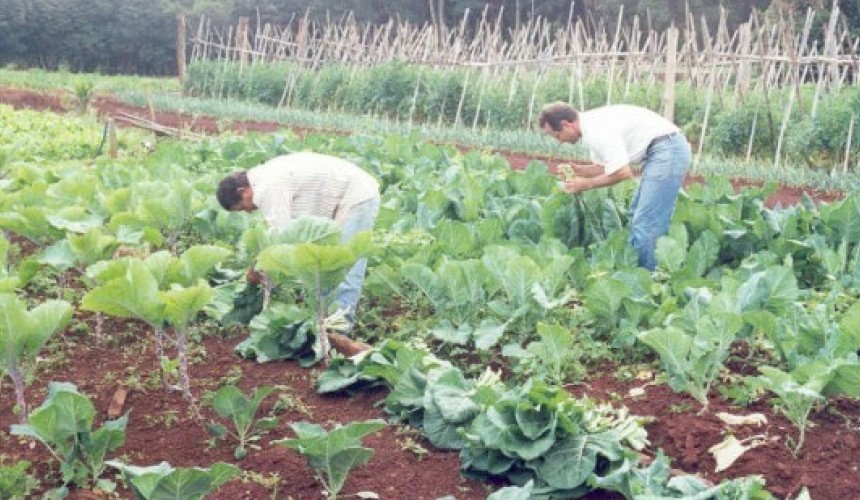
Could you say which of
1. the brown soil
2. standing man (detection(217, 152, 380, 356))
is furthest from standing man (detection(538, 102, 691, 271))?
the brown soil

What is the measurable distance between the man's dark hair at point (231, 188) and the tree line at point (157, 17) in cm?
3287

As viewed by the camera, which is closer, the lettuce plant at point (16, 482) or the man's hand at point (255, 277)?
the lettuce plant at point (16, 482)

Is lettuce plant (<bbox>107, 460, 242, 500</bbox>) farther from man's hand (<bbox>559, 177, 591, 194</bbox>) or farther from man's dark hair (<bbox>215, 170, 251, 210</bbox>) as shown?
man's hand (<bbox>559, 177, 591, 194</bbox>)

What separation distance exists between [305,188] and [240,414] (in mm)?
1946

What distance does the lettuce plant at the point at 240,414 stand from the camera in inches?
173

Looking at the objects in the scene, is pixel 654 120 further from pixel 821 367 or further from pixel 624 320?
pixel 821 367

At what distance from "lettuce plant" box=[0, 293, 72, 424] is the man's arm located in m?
3.96

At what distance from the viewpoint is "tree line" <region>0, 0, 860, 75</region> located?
3919cm

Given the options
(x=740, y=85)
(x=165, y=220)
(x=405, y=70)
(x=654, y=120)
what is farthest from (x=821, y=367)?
(x=405, y=70)

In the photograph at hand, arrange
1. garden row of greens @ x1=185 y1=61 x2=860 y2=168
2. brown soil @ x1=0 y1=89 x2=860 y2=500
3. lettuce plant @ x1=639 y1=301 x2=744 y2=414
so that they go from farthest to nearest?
garden row of greens @ x1=185 y1=61 x2=860 y2=168
lettuce plant @ x1=639 y1=301 x2=744 y2=414
brown soil @ x1=0 y1=89 x2=860 y2=500

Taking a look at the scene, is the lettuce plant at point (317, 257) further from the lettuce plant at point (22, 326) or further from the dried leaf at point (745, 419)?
the dried leaf at point (745, 419)

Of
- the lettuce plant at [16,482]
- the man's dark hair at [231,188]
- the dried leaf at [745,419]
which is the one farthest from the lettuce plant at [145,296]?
the dried leaf at [745,419]

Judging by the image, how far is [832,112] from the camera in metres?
13.8

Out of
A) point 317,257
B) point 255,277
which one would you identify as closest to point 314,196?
point 255,277
